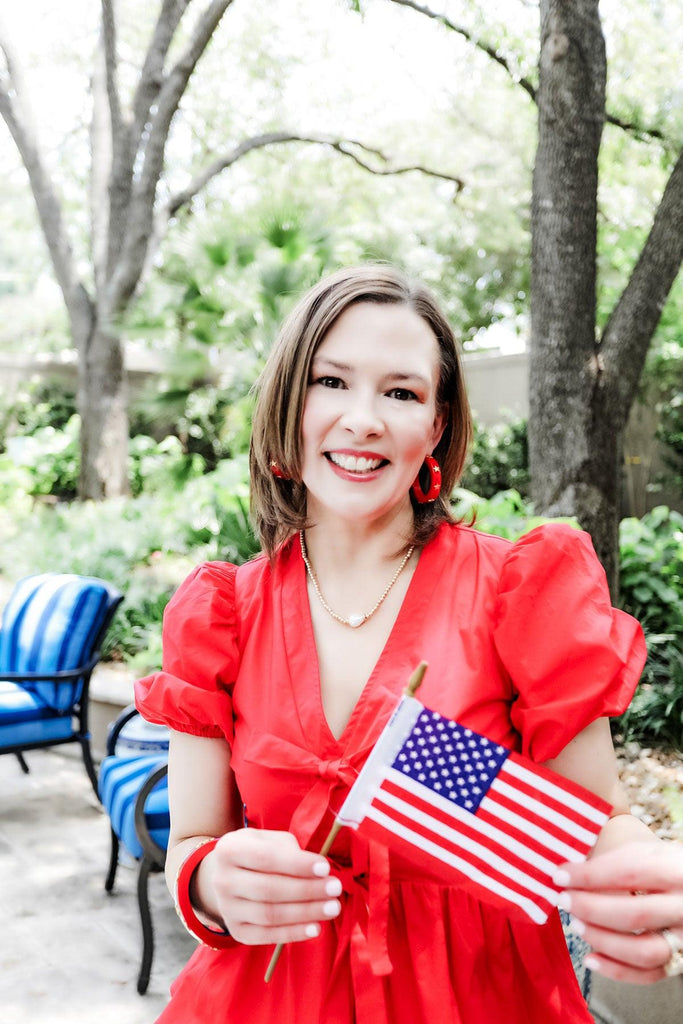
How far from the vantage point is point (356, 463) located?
50.6 inches

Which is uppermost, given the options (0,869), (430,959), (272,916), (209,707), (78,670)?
(209,707)

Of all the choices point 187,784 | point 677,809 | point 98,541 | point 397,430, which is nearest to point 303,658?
point 187,784

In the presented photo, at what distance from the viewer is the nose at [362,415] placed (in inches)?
49.1

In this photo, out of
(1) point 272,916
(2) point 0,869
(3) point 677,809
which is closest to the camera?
(1) point 272,916

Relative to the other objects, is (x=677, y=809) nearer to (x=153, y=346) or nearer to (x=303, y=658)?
(x=303, y=658)

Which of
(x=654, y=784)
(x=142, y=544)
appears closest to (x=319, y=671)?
(x=654, y=784)

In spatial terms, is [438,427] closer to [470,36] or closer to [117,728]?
[117,728]

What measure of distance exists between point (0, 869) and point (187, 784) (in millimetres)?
3209

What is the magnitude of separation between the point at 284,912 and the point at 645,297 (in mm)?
3802

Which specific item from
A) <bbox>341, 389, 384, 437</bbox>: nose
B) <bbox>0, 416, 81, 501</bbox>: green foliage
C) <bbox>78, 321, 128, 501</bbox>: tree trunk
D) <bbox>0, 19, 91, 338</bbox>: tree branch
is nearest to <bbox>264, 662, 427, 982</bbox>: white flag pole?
<bbox>341, 389, 384, 437</bbox>: nose

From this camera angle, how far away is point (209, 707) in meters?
1.28

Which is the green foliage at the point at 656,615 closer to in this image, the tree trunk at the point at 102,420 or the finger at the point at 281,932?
the finger at the point at 281,932

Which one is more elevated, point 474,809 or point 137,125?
point 137,125

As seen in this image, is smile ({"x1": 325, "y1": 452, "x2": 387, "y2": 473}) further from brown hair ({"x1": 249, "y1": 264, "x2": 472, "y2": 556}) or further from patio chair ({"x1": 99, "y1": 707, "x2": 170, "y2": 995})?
patio chair ({"x1": 99, "y1": 707, "x2": 170, "y2": 995})
